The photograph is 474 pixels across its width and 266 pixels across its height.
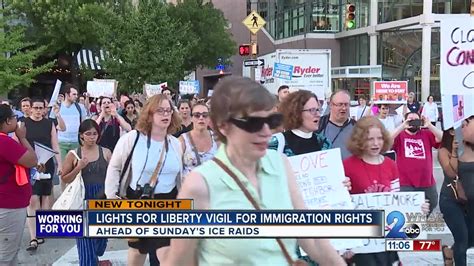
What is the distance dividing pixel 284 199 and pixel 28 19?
37978mm

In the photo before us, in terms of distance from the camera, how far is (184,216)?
220cm

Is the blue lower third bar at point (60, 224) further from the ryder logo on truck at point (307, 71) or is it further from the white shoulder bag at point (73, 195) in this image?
the ryder logo on truck at point (307, 71)

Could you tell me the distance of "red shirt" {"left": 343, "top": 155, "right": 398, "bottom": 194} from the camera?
4445 mm

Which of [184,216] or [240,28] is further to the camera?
[240,28]

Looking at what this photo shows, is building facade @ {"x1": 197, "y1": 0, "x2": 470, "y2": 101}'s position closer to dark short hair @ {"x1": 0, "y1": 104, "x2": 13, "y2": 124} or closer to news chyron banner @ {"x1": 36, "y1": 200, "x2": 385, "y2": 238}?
dark short hair @ {"x1": 0, "y1": 104, "x2": 13, "y2": 124}

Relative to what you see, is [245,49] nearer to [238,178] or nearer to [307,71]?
[307,71]

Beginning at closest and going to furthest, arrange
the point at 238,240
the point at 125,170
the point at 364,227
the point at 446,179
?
1. the point at 238,240
2. the point at 364,227
3. the point at 125,170
4. the point at 446,179

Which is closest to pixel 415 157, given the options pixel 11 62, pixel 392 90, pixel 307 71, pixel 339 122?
pixel 339 122

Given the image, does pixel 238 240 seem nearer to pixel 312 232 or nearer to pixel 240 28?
pixel 312 232

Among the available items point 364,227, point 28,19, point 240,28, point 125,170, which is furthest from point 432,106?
point 240,28

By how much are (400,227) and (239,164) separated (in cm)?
257

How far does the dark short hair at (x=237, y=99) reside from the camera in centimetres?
225

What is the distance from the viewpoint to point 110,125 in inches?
378

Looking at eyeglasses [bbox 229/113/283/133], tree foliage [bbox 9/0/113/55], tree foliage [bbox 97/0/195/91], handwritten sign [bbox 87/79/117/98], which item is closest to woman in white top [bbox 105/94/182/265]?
eyeglasses [bbox 229/113/283/133]
